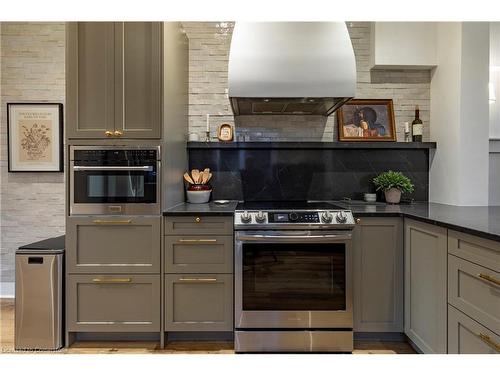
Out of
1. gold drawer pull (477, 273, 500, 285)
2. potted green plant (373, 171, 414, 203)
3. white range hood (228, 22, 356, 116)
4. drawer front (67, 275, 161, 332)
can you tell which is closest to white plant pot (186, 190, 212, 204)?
drawer front (67, 275, 161, 332)

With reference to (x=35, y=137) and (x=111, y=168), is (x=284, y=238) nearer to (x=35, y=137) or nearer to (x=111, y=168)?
(x=111, y=168)

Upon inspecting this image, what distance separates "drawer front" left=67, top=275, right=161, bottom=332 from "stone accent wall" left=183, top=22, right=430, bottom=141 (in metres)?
1.38

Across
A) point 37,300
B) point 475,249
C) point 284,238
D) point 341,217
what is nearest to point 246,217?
point 284,238

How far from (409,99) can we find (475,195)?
0.99m

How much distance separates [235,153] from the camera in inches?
121

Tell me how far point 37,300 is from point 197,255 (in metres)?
1.08

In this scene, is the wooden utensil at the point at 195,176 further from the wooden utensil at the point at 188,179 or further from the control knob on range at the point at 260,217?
the control knob on range at the point at 260,217

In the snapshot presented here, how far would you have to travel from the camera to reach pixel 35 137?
126 inches

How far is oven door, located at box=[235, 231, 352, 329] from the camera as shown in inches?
90.6

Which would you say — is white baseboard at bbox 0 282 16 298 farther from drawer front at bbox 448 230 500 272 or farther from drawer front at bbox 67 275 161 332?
drawer front at bbox 448 230 500 272

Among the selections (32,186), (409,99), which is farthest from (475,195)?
(32,186)

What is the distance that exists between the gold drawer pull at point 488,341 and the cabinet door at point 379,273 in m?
0.83

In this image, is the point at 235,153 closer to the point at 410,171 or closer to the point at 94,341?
the point at 410,171
